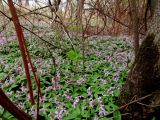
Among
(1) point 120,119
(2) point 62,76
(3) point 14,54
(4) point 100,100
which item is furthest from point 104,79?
(3) point 14,54

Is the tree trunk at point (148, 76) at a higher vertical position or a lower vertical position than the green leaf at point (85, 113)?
higher

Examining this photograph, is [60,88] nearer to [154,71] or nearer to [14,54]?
[154,71]

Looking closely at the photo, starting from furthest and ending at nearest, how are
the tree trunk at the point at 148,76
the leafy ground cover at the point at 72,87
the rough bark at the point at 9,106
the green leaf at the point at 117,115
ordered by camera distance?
the leafy ground cover at the point at 72,87
the green leaf at the point at 117,115
the tree trunk at the point at 148,76
the rough bark at the point at 9,106

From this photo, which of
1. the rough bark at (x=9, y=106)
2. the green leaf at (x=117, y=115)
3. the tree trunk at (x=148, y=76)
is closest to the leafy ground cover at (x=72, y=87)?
the green leaf at (x=117, y=115)

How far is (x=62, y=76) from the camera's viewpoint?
3436 mm

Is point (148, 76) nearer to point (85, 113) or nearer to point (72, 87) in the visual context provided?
point (85, 113)

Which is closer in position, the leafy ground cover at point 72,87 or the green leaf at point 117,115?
the green leaf at point 117,115

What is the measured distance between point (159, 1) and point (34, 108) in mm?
1286

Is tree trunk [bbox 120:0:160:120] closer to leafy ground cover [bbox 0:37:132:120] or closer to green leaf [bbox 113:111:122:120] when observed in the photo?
green leaf [bbox 113:111:122:120]

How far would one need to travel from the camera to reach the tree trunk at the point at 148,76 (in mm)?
2023

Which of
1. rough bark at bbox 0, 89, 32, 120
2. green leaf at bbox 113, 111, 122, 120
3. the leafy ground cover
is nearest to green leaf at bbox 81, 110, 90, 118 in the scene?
the leafy ground cover

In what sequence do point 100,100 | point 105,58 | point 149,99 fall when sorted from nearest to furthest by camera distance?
point 149,99 → point 100,100 → point 105,58

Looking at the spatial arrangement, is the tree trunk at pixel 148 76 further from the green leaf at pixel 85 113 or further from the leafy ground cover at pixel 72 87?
the green leaf at pixel 85 113

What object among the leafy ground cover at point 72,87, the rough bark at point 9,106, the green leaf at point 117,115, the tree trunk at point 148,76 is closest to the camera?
the rough bark at point 9,106
